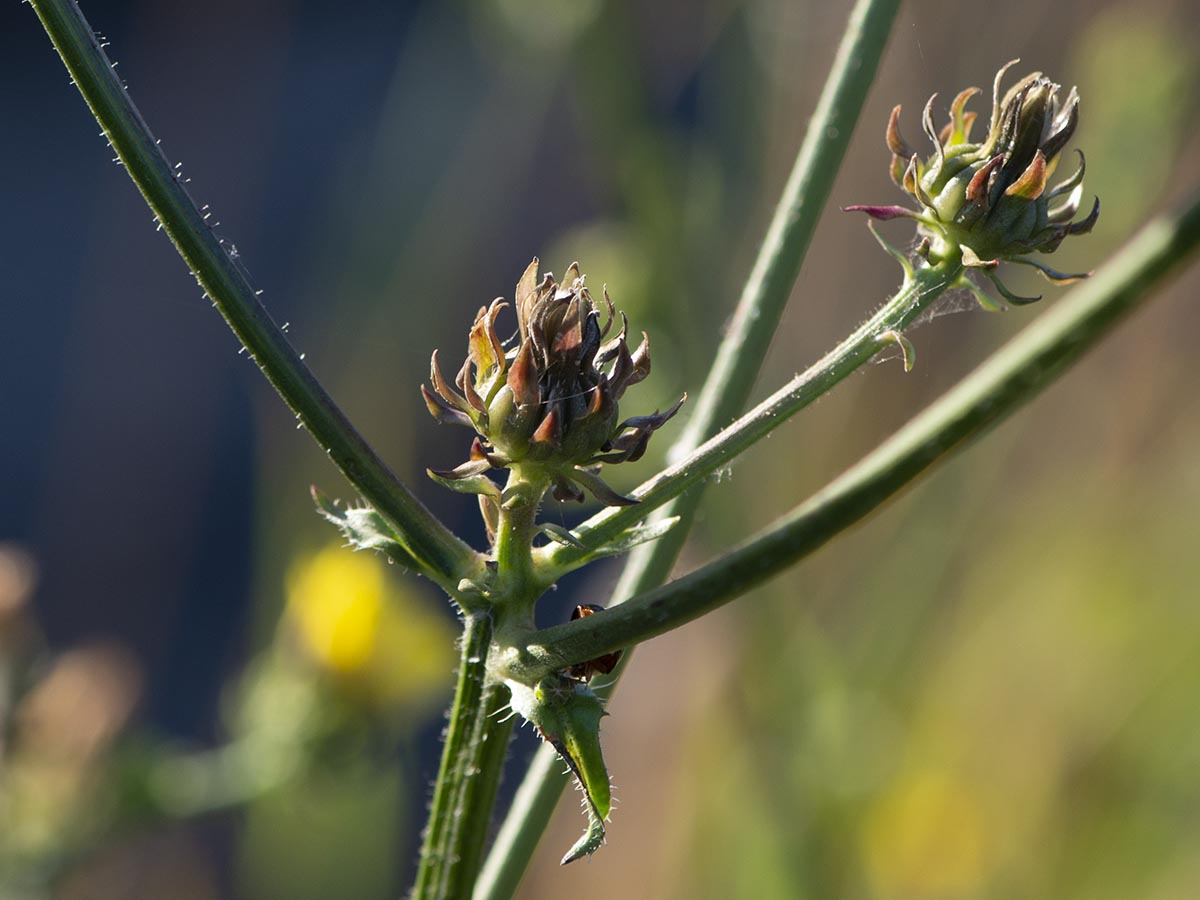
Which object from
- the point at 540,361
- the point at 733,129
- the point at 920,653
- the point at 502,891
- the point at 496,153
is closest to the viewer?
the point at 540,361

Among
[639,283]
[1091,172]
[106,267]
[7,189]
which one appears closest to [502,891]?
[639,283]

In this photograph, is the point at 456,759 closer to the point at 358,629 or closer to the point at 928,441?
the point at 928,441

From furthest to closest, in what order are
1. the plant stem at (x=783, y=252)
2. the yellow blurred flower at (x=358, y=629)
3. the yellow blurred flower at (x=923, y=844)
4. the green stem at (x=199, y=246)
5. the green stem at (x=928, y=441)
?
the yellow blurred flower at (x=923, y=844)
the yellow blurred flower at (x=358, y=629)
the plant stem at (x=783, y=252)
the green stem at (x=199, y=246)
the green stem at (x=928, y=441)

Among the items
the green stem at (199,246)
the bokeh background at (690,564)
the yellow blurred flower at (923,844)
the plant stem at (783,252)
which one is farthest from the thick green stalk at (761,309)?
the yellow blurred flower at (923,844)

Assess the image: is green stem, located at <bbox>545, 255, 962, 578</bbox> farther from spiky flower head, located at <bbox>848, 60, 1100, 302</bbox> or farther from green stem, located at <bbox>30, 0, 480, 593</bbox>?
green stem, located at <bbox>30, 0, 480, 593</bbox>

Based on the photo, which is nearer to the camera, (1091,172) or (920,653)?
(1091,172)

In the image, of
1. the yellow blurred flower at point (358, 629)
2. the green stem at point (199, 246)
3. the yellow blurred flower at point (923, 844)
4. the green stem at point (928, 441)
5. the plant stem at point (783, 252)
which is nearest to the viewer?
the green stem at point (928, 441)

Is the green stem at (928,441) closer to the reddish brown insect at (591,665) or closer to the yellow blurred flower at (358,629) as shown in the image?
the reddish brown insect at (591,665)

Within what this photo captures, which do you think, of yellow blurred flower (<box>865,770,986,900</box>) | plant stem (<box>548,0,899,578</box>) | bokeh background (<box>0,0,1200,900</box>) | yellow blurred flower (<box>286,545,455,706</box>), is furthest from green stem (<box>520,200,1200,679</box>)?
yellow blurred flower (<box>865,770,986,900</box>)

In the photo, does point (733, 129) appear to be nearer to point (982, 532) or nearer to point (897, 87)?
point (897, 87)
